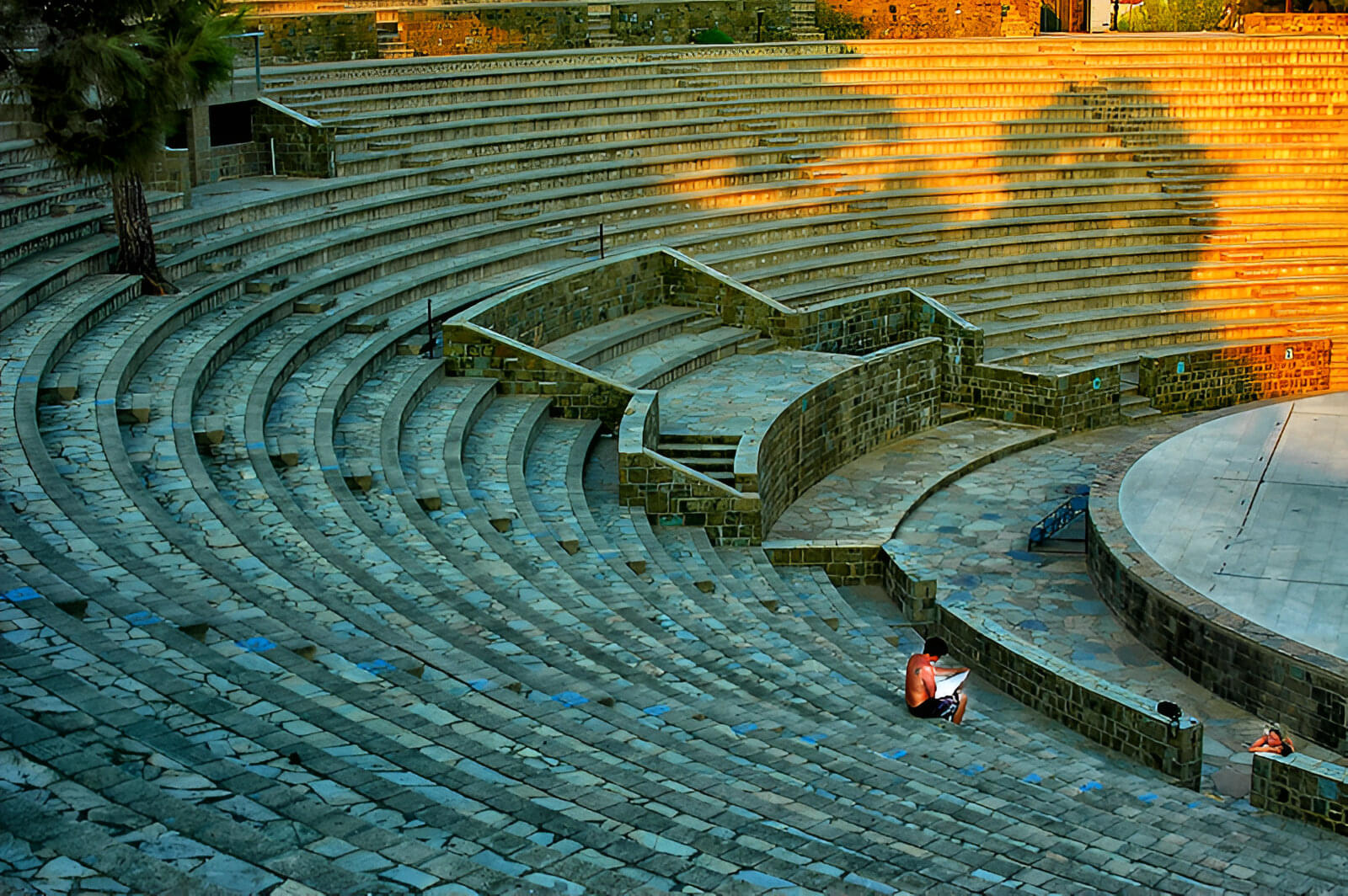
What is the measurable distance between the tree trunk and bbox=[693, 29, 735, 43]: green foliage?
54.4 ft

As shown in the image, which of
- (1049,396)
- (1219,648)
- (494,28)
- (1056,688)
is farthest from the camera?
(494,28)

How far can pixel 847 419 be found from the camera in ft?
66.3

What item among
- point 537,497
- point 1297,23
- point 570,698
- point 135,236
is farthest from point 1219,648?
point 1297,23

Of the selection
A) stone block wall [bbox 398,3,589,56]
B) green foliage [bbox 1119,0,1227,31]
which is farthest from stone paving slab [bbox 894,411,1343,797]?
green foliage [bbox 1119,0,1227,31]

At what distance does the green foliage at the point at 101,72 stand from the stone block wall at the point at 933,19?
68.9 feet

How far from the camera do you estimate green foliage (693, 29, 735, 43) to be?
3086cm

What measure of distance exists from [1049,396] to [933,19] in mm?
15477

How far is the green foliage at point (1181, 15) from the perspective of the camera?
141 feet

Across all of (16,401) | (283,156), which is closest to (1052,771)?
(16,401)

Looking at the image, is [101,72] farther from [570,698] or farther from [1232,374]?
[1232,374]

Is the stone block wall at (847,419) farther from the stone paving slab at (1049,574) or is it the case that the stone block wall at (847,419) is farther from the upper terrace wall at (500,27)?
the upper terrace wall at (500,27)

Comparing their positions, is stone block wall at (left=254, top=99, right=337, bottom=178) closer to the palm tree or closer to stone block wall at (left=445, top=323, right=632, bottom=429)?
the palm tree

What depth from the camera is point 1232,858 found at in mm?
9203

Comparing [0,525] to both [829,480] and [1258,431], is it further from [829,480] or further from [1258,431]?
[1258,431]
